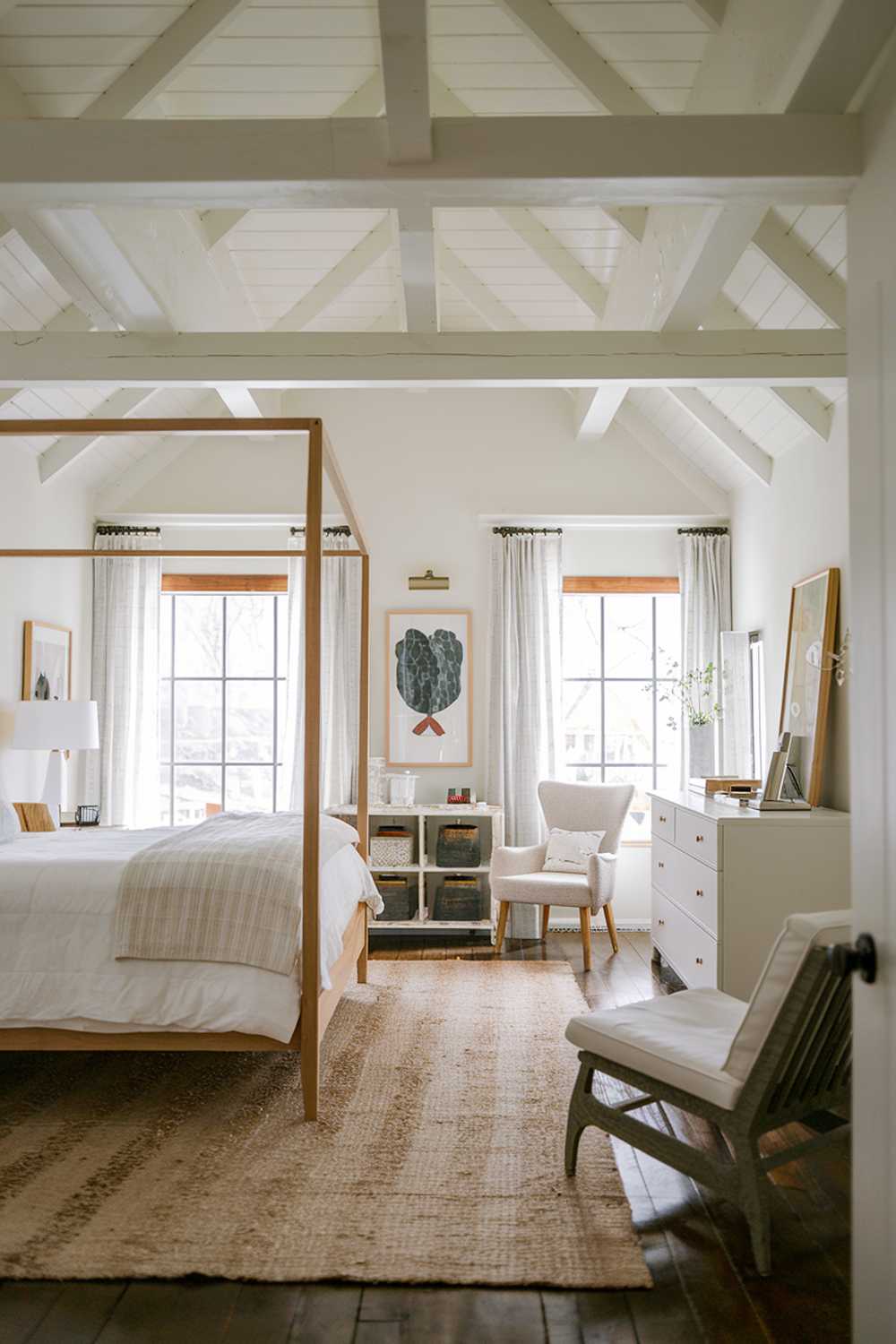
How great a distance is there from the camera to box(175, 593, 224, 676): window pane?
6926 mm

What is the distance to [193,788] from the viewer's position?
691 centimetres

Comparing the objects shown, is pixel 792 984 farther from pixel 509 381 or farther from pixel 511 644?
pixel 511 644

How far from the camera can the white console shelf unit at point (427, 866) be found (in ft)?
20.2

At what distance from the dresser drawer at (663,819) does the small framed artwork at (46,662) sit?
137 inches

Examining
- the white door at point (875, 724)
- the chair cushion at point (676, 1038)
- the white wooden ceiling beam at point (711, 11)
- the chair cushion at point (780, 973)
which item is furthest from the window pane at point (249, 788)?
the white door at point (875, 724)

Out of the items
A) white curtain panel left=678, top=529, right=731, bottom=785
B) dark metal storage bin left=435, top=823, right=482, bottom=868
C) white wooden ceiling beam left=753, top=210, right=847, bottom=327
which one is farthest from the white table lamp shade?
white wooden ceiling beam left=753, top=210, right=847, bottom=327

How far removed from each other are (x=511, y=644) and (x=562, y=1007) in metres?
2.53

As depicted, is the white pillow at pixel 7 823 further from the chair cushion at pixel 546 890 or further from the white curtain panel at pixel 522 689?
the white curtain panel at pixel 522 689

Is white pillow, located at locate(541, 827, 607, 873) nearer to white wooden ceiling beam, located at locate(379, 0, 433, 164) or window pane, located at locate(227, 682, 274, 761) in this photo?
window pane, located at locate(227, 682, 274, 761)

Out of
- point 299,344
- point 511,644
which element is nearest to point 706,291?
point 299,344

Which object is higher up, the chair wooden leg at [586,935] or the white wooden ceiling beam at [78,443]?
the white wooden ceiling beam at [78,443]

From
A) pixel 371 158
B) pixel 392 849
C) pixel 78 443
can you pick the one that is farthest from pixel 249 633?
pixel 371 158

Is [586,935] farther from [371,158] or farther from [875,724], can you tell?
[371,158]

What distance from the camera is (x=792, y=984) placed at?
2.40m
